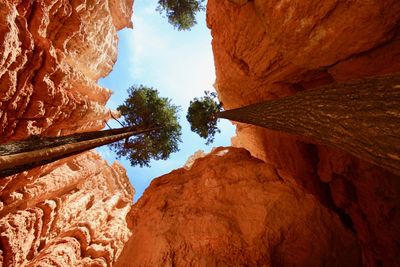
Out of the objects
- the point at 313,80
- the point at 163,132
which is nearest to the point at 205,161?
the point at 163,132

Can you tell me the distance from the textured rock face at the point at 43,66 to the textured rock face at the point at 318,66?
21.1 feet

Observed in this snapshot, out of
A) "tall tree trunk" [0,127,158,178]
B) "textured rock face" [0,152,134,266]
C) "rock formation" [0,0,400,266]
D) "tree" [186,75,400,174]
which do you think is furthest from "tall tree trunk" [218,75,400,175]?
"textured rock face" [0,152,134,266]

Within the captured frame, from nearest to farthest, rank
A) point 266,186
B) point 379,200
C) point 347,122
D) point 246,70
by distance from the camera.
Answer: point 347,122 < point 266,186 < point 379,200 < point 246,70

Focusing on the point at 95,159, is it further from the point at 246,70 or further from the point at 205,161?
the point at 246,70

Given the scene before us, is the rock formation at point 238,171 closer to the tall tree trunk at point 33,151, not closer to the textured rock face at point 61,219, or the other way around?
the textured rock face at point 61,219

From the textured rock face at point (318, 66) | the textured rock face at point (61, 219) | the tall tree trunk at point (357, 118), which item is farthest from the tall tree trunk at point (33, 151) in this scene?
the textured rock face at point (61, 219)

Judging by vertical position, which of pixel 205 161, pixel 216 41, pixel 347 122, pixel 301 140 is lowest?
pixel 347 122

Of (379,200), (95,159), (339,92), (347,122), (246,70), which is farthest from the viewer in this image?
(95,159)

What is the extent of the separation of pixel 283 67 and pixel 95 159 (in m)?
16.2

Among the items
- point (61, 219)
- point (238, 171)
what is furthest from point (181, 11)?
point (61, 219)

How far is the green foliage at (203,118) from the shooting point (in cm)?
1180

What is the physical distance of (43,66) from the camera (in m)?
7.30

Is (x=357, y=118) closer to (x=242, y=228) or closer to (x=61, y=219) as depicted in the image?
(x=242, y=228)

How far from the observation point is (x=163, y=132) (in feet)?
40.8
